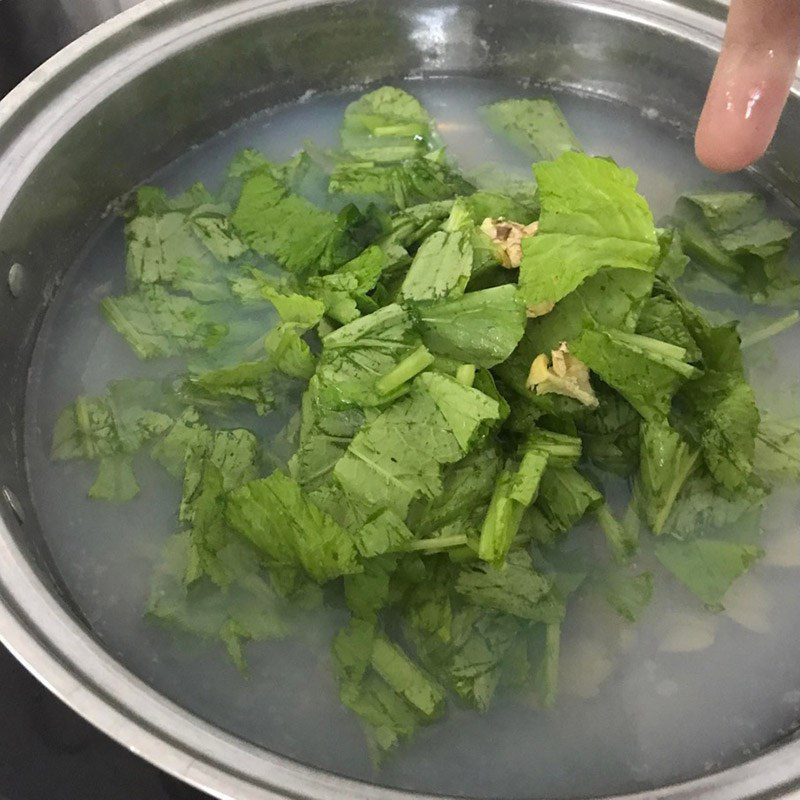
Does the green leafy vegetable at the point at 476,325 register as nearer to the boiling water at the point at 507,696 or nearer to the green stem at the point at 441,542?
the green stem at the point at 441,542

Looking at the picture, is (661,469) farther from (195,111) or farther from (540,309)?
(195,111)

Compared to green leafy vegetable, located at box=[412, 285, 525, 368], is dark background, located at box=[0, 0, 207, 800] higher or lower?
lower

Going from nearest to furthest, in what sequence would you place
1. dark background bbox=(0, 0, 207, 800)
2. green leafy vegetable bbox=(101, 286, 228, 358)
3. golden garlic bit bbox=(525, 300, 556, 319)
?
dark background bbox=(0, 0, 207, 800) < golden garlic bit bbox=(525, 300, 556, 319) < green leafy vegetable bbox=(101, 286, 228, 358)

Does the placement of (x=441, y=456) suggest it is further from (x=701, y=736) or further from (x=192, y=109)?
(x=192, y=109)

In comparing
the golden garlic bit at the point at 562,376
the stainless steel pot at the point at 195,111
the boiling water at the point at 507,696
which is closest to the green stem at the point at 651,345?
the golden garlic bit at the point at 562,376

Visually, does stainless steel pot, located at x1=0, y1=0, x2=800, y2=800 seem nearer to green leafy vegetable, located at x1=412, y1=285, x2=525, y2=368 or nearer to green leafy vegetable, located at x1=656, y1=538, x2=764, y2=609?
green leafy vegetable, located at x1=656, y1=538, x2=764, y2=609

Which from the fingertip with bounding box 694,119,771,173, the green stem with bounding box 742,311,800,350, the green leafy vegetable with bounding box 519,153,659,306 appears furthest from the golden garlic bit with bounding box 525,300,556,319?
the green stem with bounding box 742,311,800,350

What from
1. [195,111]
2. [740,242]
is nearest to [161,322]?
[195,111]
